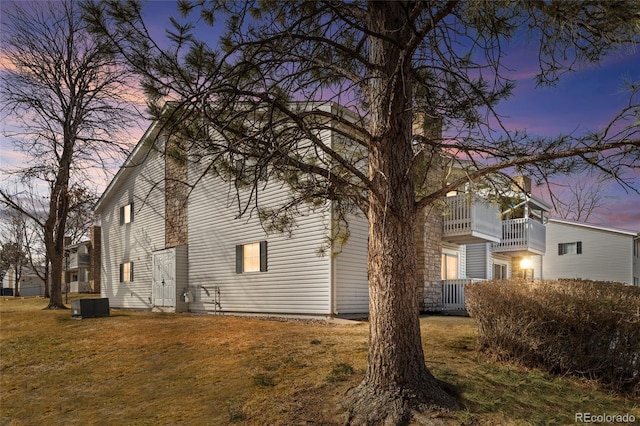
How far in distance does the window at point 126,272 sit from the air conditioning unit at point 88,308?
499cm

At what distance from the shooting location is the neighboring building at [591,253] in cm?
2336

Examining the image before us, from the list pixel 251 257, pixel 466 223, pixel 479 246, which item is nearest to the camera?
pixel 251 257

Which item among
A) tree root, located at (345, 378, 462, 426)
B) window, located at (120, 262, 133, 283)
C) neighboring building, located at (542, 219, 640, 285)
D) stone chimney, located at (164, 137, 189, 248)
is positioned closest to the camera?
tree root, located at (345, 378, 462, 426)

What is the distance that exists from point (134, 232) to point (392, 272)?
17.6m

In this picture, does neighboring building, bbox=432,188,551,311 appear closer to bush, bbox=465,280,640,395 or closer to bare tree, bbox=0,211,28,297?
bush, bbox=465,280,640,395

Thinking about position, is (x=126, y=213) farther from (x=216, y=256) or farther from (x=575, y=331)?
(x=575, y=331)

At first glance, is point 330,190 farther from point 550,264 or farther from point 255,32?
point 550,264

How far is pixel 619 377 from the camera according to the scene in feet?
18.5

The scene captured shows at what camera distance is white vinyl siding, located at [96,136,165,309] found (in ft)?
59.8

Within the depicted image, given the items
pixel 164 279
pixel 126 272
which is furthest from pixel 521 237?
pixel 126 272

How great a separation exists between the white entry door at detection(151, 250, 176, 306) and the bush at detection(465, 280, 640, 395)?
12.6 metres

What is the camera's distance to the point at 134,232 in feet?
64.5

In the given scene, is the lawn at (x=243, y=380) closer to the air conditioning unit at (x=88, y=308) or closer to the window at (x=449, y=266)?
the air conditioning unit at (x=88, y=308)

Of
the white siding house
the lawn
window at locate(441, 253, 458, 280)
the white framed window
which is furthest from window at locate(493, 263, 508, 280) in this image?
the lawn
